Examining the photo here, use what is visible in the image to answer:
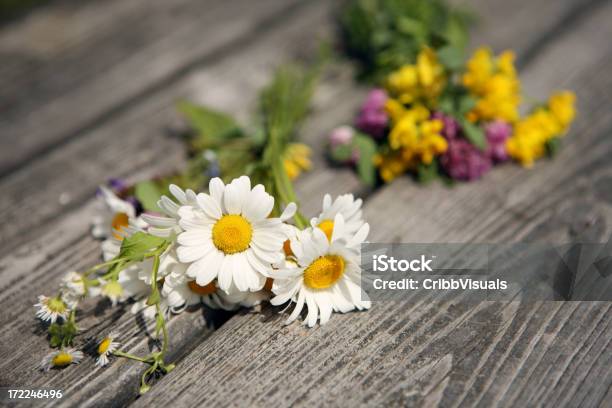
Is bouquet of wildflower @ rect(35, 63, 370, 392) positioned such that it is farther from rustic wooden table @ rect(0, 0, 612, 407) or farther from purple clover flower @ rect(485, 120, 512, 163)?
purple clover flower @ rect(485, 120, 512, 163)

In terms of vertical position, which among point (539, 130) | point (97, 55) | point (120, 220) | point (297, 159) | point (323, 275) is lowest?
point (539, 130)

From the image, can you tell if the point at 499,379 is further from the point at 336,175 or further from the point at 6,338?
the point at 6,338

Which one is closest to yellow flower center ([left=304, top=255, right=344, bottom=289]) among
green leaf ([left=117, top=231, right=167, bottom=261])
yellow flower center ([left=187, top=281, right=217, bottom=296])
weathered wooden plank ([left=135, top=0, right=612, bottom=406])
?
weathered wooden plank ([left=135, top=0, right=612, bottom=406])

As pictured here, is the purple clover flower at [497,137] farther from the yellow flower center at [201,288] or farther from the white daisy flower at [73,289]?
the white daisy flower at [73,289]

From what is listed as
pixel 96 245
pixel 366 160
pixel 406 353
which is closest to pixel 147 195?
pixel 96 245

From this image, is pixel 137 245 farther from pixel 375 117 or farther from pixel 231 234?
pixel 375 117

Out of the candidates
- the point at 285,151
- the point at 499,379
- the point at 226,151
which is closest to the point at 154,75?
the point at 226,151
